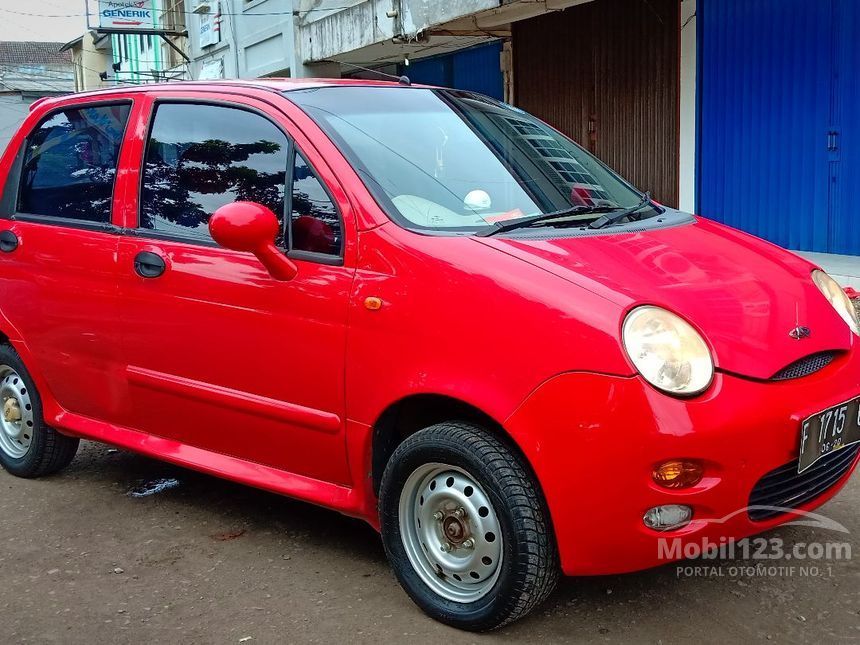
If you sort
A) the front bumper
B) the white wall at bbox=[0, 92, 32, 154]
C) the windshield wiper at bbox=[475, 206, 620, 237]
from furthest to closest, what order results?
the white wall at bbox=[0, 92, 32, 154], the windshield wiper at bbox=[475, 206, 620, 237], the front bumper

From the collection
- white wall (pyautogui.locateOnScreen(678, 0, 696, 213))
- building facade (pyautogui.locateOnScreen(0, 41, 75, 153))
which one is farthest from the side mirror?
building facade (pyautogui.locateOnScreen(0, 41, 75, 153))

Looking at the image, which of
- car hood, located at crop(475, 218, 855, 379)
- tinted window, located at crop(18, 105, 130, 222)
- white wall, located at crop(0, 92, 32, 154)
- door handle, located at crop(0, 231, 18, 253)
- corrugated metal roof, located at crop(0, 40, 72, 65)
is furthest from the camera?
corrugated metal roof, located at crop(0, 40, 72, 65)

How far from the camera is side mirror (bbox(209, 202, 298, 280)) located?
10.7 ft

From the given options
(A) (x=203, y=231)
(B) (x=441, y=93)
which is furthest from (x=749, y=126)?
(A) (x=203, y=231)

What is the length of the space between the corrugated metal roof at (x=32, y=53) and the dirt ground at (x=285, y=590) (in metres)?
58.7

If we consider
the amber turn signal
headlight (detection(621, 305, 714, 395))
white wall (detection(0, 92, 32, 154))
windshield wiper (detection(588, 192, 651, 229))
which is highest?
white wall (detection(0, 92, 32, 154))

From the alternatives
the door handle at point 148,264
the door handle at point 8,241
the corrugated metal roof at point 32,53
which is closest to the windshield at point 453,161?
the door handle at point 148,264

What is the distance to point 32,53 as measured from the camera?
200 feet

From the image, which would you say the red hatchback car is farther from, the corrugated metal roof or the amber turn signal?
the corrugated metal roof

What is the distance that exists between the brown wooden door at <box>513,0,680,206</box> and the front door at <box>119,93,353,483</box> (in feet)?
28.9

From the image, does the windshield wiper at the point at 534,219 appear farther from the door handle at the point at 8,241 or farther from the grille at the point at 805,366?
the door handle at the point at 8,241

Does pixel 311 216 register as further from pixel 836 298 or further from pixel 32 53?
pixel 32 53

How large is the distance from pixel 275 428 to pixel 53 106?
2.19m

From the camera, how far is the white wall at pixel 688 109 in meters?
11.2
